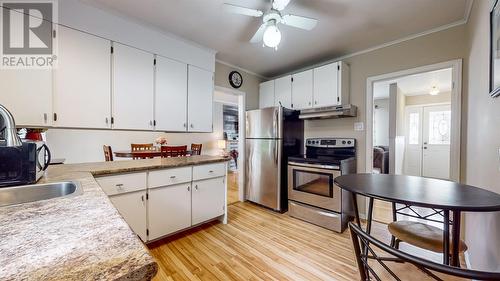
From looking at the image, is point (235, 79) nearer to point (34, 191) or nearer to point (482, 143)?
point (34, 191)

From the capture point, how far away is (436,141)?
5598 millimetres

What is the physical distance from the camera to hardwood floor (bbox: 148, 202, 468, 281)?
5.57 ft

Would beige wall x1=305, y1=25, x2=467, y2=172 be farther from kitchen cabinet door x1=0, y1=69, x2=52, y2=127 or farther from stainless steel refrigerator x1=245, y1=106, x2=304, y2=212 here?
kitchen cabinet door x1=0, y1=69, x2=52, y2=127

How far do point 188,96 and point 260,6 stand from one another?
1.34m

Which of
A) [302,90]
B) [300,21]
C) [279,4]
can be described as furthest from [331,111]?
[279,4]

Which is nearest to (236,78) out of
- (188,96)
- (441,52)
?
(188,96)

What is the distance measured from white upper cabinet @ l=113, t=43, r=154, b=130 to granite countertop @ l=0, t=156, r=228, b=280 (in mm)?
1445

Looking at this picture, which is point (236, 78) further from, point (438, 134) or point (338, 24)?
point (438, 134)

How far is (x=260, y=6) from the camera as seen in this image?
1897 millimetres

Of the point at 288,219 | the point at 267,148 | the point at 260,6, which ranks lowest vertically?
the point at 288,219

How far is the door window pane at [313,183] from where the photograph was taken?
2.58 meters

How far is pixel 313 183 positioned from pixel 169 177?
5.98ft

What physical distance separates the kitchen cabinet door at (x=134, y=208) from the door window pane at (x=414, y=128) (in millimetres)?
7108

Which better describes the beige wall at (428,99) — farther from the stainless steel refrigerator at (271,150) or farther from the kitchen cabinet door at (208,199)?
the kitchen cabinet door at (208,199)
